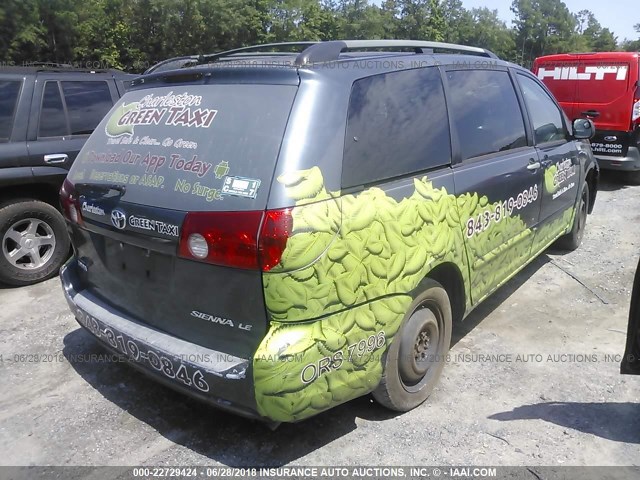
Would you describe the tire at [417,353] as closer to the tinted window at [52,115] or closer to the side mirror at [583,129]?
the side mirror at [583,129]

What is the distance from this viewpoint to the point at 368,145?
2.58m

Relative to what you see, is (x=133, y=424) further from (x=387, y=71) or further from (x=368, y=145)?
(x=387, y=71)

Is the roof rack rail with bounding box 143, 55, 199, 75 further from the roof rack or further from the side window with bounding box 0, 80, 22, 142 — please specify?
the side window with bounding box 0, 80, 22, 142

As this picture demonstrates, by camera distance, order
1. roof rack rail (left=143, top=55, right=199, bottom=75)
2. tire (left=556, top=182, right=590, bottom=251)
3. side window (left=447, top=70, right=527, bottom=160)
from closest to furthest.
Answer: side window (left=447, top=70, right=527, bottom=160) < roof rack rail (left=143, top=55, right=199, bottom=75) < tire (left=556, top=182, right=590, bottom=251)

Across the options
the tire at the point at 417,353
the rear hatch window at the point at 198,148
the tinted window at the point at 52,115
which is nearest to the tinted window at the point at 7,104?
the tinted window at the point at 52,115

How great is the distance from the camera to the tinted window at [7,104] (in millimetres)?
4773

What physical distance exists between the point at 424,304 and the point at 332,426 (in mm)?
822

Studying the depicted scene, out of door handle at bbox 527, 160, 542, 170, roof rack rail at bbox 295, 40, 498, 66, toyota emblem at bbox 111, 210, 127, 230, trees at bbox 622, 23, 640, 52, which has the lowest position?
door handle at bbox 527, 160, 542, 170

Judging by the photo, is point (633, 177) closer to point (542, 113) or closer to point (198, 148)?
point (542, 113)

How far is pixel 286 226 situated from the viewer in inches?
86.4

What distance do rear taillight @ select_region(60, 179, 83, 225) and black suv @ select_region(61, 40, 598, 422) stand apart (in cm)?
1

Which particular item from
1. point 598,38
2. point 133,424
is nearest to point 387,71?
point 133,424

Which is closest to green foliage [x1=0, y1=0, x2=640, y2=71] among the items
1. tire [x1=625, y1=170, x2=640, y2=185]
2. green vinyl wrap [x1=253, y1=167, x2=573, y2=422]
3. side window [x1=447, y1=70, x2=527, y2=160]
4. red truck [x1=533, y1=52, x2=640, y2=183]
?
red truck [x1=533, y1=52, x2=640, y2=183]

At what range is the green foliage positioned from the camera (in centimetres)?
2271
